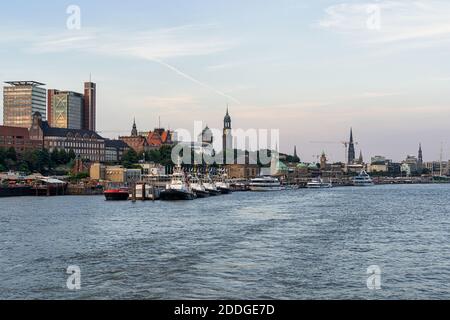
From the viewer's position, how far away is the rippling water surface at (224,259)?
2070cm

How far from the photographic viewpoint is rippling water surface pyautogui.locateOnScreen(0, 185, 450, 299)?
67.9 feet

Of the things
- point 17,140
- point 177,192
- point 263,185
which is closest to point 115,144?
point 17,140

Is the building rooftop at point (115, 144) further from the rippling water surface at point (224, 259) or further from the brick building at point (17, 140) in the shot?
the rippling water surface at point (224, 259)

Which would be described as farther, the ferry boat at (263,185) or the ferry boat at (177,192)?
the ferry boat at (263,185)

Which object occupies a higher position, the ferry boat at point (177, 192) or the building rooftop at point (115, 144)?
the building rooftop at point (115, 144)

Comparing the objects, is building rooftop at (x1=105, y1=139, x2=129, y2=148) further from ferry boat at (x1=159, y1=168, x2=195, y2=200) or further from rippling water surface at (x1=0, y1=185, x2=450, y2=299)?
rippling water surface at (x1=0, y1=185, x2=450, y2=299)

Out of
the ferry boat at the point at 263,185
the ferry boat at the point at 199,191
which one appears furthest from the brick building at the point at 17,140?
the ferry boat at the point at 199,191

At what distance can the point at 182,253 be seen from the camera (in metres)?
28.8

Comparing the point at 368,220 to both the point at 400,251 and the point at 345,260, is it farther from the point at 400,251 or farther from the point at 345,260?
the point at 345,260

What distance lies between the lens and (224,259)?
27094 millimetres

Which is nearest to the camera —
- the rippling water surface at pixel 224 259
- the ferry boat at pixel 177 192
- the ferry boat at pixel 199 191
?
Answer: the rippling water surface at pixel 224 259
